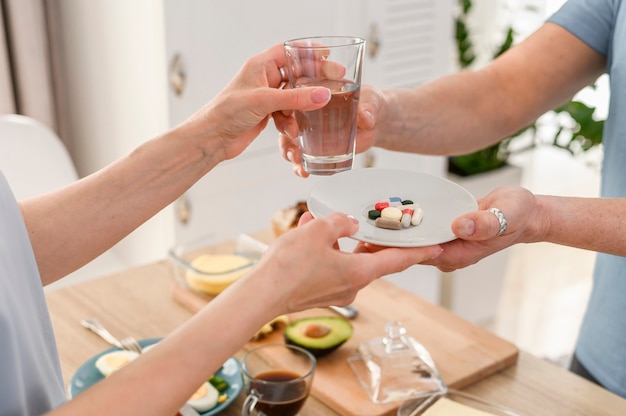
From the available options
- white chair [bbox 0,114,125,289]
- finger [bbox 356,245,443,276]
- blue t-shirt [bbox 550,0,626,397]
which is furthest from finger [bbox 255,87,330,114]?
white chair [bbox 0,114,125,289]

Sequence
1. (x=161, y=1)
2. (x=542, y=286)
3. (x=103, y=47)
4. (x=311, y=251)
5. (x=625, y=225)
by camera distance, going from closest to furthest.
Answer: (x=311, y=251), (x=625, y=225), (x=161, y=1), (x=103, y=47), (x=542, y=286)

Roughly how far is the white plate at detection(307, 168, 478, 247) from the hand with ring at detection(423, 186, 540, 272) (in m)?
0.04

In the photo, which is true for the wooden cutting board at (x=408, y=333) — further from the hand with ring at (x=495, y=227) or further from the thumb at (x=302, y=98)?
the thumb at (x=302, y=98)

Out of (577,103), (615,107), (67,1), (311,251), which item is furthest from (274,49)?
(577,103)

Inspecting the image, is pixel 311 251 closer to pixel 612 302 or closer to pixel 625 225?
pixel 625 225

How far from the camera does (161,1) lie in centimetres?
232

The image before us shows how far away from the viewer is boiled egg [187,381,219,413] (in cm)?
122

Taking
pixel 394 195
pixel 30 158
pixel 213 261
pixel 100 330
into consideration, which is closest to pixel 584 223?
pixel 394 195

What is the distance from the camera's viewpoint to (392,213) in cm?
113

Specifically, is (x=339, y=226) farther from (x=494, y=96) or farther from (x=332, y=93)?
(x=494, y=96)

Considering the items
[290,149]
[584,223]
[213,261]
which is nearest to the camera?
[584,223]

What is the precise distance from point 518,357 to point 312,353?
0.39 meters

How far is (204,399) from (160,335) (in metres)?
0.31

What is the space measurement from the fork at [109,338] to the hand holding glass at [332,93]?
0.47m
